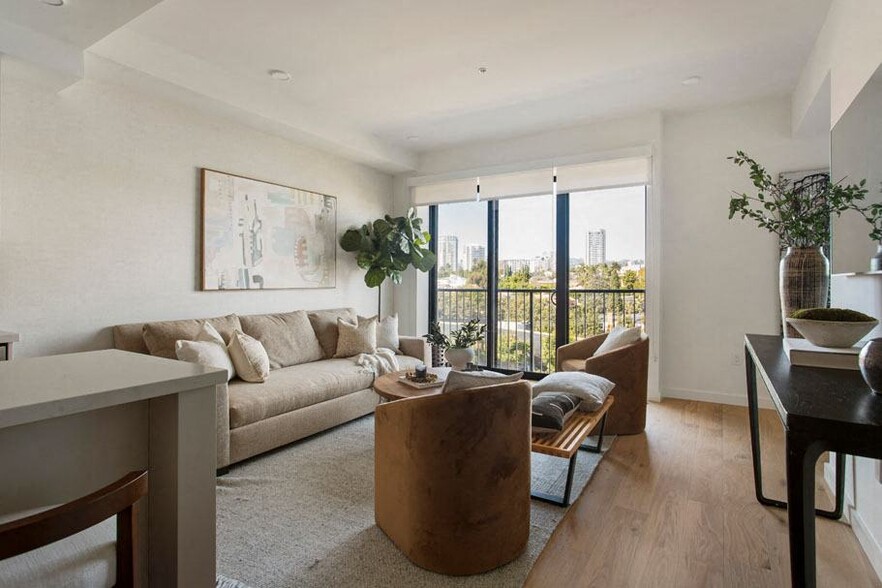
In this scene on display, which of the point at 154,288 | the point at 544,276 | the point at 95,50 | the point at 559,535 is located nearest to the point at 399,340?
the point at 544,276

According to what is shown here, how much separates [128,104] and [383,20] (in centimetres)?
189

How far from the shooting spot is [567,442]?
2.08 metres

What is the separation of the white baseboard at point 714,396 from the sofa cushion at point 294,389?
9.25 ft

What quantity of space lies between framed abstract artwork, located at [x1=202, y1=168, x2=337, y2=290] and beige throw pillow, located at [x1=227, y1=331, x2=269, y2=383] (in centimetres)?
81

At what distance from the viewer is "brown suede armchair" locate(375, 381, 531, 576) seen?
1.61m

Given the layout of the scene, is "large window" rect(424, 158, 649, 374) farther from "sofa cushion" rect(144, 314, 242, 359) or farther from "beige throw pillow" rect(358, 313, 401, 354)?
"sofa cushion" rect(144, 314, 242, 359)

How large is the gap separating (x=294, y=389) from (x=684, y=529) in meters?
2.33

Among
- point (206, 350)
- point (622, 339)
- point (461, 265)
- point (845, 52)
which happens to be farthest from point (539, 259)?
point (206, 350)

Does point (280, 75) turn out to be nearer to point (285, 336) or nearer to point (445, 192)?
point (285, 336)

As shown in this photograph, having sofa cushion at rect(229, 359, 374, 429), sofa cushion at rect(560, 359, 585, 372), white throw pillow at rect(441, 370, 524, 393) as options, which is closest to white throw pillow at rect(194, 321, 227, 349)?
sofa cushion at rect(229, 359, 374, 429)

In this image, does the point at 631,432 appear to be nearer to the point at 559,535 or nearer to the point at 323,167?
the point at 559,535

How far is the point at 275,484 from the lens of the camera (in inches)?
97.6

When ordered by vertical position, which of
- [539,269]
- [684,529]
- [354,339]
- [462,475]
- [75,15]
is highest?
[75,15]

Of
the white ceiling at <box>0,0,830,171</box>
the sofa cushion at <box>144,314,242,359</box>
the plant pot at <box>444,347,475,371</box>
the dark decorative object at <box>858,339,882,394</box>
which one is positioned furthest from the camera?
the plant pot at <box>444,347,475,371</box>
